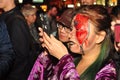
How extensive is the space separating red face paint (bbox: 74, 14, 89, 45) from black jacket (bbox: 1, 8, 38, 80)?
140cm

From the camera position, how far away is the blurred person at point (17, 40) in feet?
12.3

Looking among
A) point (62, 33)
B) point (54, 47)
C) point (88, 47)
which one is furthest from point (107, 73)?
point (62, 33)

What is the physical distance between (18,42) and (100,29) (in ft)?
5.11

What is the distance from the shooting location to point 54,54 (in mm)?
2369

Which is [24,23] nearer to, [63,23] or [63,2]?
[63,23]

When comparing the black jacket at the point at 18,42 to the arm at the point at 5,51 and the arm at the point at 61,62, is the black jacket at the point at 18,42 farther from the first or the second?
the arm at the point at 61,62

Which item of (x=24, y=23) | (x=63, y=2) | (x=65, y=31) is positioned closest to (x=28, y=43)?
(x=24, y=23)

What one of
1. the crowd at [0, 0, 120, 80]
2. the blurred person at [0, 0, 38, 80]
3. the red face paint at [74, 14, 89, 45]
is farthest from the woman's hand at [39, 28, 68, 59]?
the blurred person at [0, 0, 38, 80]

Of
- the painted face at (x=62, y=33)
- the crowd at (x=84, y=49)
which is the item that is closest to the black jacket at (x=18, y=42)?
the painted face at (x=62, y=33)

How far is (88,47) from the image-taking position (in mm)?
2406

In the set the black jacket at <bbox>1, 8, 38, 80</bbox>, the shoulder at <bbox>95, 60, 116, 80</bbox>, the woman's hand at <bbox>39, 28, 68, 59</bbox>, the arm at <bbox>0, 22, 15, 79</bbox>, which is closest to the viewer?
the shoulder at <bbox>95, 60, 116, 80</bbox>

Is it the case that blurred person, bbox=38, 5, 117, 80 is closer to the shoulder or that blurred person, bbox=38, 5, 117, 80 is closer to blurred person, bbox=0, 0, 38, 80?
the shoulder

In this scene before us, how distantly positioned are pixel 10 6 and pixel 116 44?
1935 mm

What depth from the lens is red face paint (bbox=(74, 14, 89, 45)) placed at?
2.42 meters
